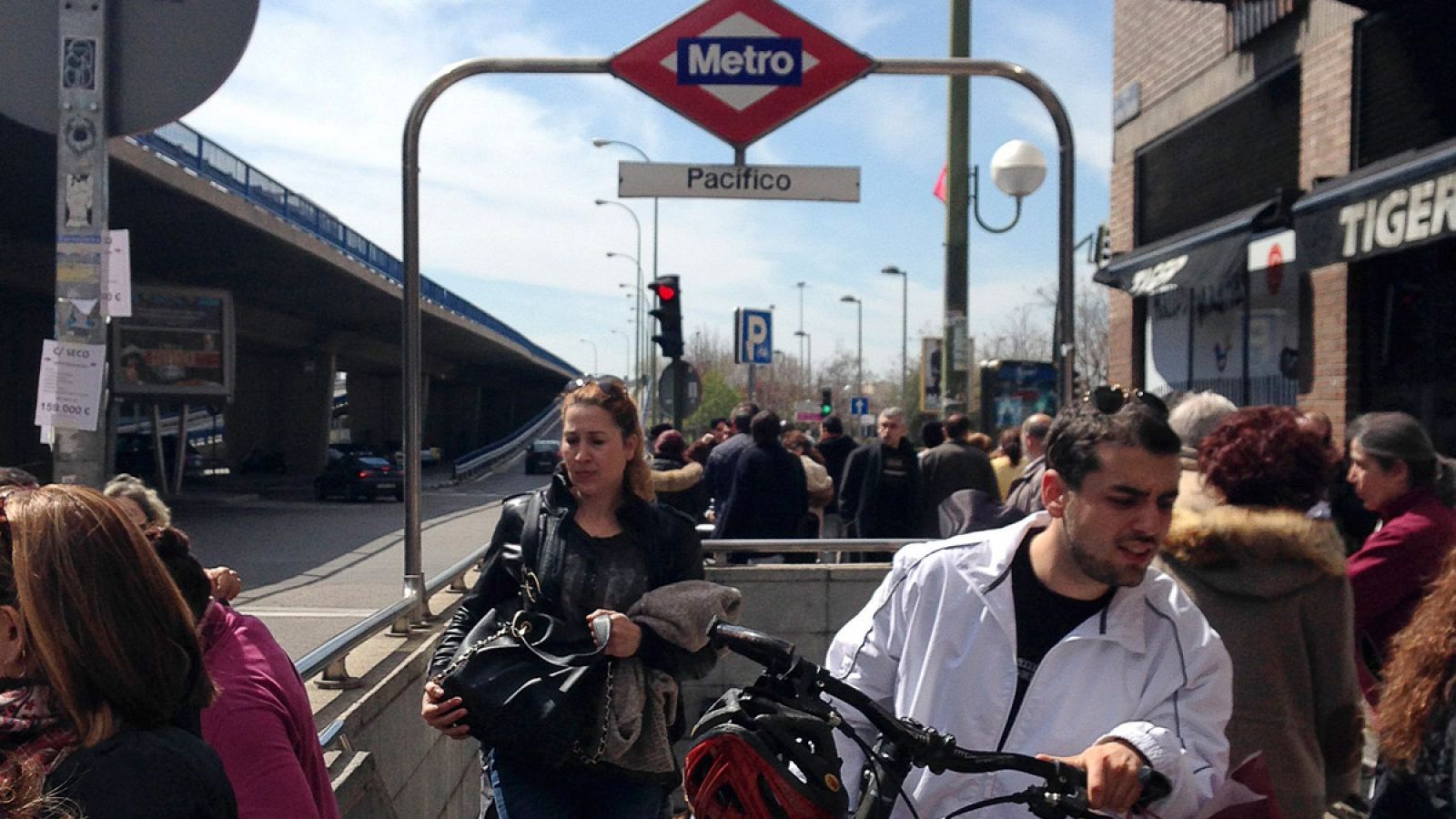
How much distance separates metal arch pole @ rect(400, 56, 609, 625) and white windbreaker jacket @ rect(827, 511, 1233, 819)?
4.13m

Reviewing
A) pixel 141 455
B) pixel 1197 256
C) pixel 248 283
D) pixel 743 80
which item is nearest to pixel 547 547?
pixel 743 80

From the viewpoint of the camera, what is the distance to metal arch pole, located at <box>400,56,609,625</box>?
6297 mm

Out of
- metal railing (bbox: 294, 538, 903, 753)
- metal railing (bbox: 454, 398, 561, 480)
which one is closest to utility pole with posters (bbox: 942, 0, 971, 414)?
metal railing (bbox: 294, 538, 903, 753)

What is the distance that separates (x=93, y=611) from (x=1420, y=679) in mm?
2107

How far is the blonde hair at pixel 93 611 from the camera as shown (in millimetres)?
1828

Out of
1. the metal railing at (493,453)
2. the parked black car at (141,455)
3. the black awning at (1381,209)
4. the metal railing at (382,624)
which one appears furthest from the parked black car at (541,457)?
the metal railing at (382,624)

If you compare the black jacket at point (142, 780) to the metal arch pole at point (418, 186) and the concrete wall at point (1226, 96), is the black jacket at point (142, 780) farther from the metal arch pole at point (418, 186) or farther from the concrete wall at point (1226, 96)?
the concrete wall at point (1226, 96)

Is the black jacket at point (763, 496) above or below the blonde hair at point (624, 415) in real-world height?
below

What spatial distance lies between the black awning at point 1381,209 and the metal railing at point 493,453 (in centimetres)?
3433

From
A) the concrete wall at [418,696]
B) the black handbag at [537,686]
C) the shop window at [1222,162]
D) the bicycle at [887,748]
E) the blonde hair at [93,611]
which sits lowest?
the concrete wall at [418,696]

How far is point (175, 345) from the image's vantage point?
29.9 metres

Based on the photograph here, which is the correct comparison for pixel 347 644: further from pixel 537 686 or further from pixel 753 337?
pixel 753 337

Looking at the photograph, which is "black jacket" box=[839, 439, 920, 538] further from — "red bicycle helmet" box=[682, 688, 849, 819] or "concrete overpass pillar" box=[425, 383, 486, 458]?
"concrete overpass pillar" box=[425, 383, 486, 458]

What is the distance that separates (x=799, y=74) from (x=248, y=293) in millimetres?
33799
